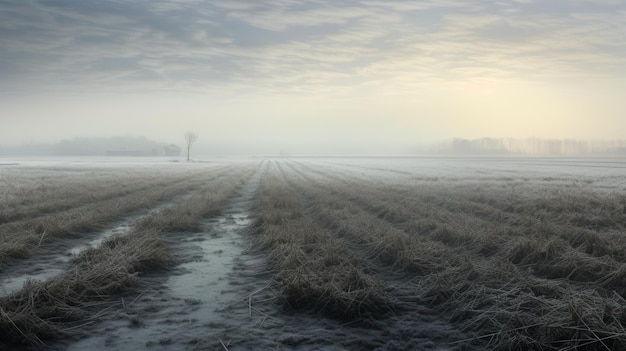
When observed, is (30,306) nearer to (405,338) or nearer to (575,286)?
(405,338)

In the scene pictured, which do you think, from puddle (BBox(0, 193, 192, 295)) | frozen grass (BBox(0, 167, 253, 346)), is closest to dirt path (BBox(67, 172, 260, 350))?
frozen grass (BBox(0, 167, 253, 346))

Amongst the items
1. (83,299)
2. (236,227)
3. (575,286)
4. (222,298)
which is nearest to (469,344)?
(575,286)

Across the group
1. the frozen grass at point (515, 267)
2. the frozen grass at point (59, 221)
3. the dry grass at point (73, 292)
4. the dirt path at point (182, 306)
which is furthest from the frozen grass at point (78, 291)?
the frozen grass at point (515, 267)

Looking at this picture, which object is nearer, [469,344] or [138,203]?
[469,344]

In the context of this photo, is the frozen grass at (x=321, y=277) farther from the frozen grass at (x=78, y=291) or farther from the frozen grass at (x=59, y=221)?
the frozen grass at (x=59, y=221)

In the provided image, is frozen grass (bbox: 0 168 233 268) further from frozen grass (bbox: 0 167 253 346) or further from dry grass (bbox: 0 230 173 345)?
dry grass (bbox: 0 230 173 345)

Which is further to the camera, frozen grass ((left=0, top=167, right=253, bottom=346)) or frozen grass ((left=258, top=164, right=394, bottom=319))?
frozen grass ((left=258, top=164, right=394, bottom=319))

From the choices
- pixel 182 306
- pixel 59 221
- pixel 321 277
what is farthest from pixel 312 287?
pixel 59 221

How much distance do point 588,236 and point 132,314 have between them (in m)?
9.81

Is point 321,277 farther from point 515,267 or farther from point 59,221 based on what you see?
point 59,221

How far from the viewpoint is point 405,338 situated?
16.7 ft

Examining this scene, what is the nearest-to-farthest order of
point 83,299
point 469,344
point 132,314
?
point 469,344 < point 132,314 < point 83,299

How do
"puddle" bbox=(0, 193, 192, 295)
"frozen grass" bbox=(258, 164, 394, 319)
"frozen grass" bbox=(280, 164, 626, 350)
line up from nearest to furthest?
"frozen grass" bbox=(280, 164, 626, 350)
"frozen grass" bbox=(258, 164, 394, 319)
"puddle" bbox=(0, 193, 192, 295)

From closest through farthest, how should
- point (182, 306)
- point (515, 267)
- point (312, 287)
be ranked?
point (182, 306), point (312, 287), point (515, 267)
